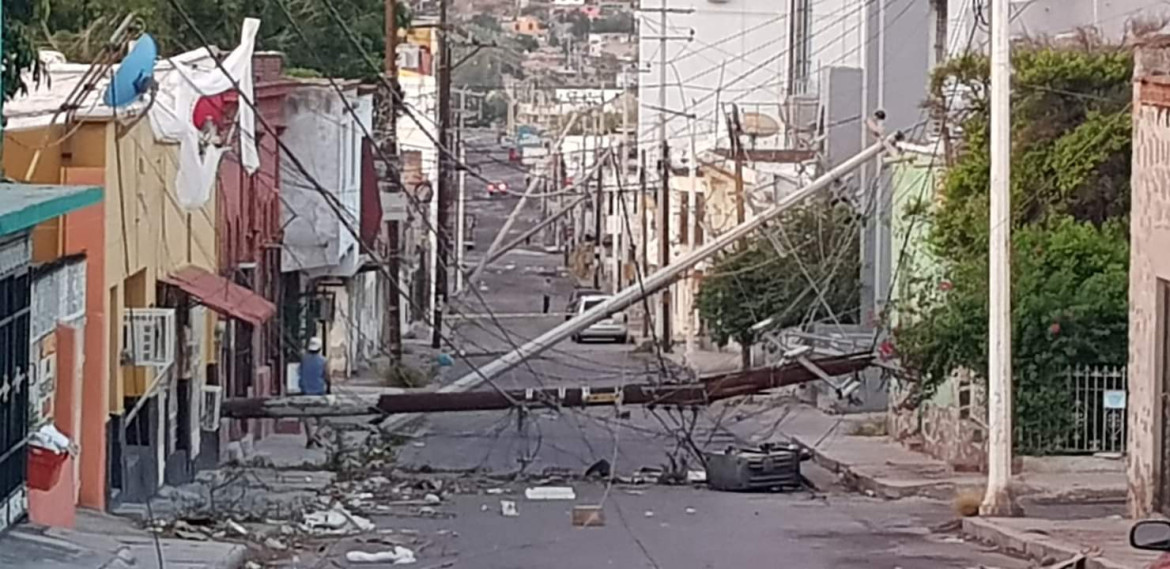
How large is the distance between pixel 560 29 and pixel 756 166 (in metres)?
143

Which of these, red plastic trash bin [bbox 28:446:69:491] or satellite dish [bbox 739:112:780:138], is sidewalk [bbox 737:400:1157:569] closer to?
red plastic trash bin [bbox 28:446:69:491]

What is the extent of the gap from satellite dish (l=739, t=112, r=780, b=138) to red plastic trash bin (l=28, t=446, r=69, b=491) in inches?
1752

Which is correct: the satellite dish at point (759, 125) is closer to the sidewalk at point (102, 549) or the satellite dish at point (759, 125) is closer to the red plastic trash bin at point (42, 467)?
the sidewalk at point (102, 549)

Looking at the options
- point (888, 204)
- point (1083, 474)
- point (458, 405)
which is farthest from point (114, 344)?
point (888, 204)

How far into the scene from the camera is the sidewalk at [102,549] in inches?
712

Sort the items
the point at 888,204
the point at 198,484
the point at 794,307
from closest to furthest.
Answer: the point at 198,484
the point at 888,204
the point at 794,307

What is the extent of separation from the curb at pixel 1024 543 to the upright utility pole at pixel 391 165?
54.7 ft

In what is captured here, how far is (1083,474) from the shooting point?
29.8 m

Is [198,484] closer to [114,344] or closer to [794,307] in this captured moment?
[114,344]

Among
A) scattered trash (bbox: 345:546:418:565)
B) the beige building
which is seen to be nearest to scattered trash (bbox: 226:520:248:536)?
scattered trash (bbox: 345:546:418:565)

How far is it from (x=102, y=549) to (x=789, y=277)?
33675 millimetres

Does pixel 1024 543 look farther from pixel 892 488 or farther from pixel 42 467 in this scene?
pixel 42 467

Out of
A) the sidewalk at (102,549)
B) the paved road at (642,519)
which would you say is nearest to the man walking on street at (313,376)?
the paved road at (642,519)

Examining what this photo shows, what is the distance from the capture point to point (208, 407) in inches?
1187
